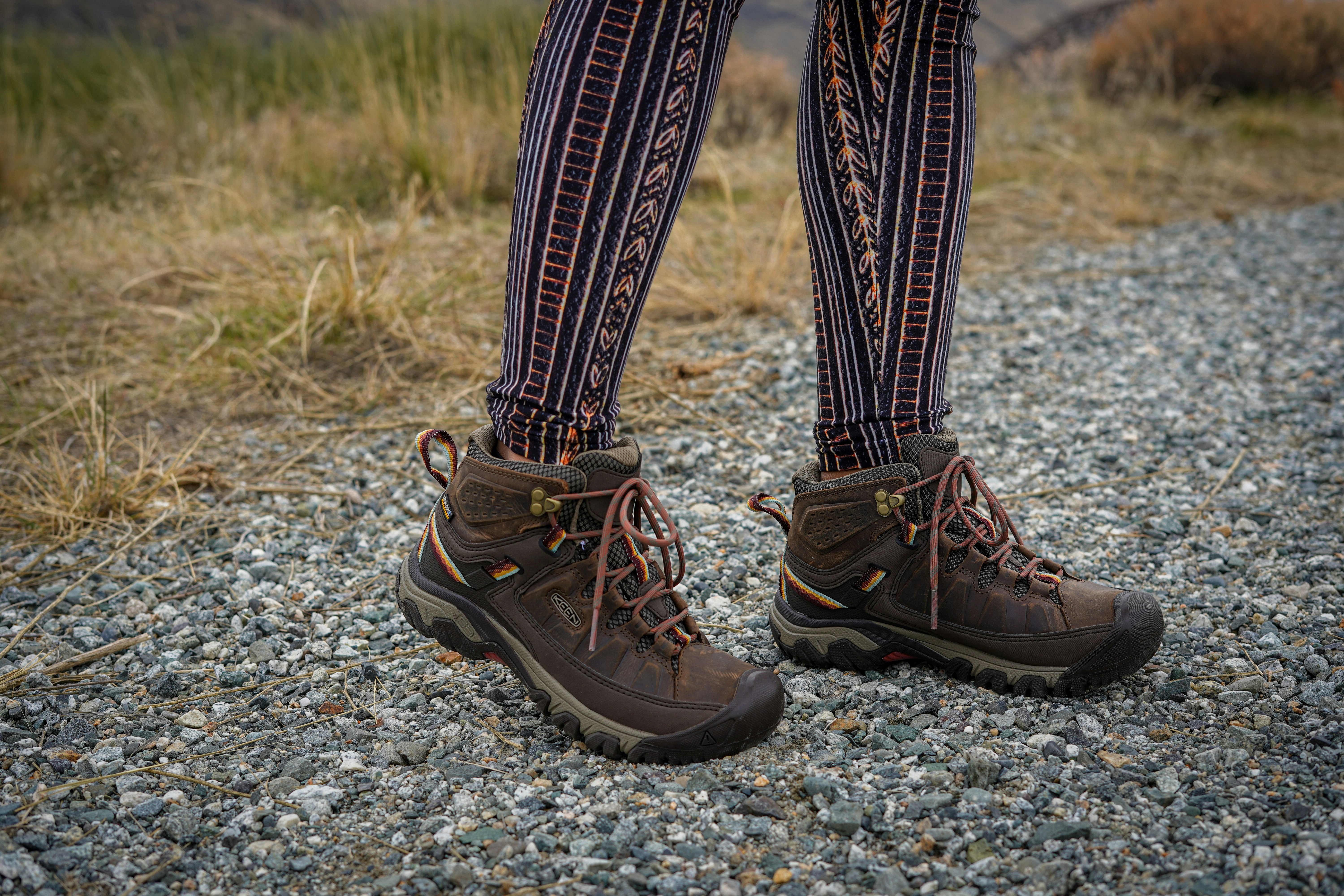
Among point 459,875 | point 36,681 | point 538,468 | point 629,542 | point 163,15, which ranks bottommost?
point 36,681

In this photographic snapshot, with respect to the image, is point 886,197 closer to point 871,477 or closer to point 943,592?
point 871,477

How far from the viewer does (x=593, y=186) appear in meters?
1.03

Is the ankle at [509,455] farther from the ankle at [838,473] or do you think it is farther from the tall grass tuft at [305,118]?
the tall grass tuft at [305,118]

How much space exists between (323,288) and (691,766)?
197 cm

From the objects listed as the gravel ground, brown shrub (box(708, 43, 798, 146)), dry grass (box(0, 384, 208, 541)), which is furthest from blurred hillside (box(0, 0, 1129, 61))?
the gravel ground

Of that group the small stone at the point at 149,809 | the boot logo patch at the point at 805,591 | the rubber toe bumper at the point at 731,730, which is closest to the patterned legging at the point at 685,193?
the boot logo patch at the point at 805,591

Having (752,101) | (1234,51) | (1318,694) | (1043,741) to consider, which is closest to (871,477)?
(1043,741)

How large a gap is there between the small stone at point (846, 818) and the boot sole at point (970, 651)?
0.29 meters

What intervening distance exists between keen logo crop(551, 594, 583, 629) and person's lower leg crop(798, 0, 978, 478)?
1.35 feet

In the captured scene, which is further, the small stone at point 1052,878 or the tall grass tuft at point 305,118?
the tall grass tuft at point 305,118

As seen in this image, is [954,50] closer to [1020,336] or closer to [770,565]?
[770,565]

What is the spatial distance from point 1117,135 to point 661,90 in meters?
5.73

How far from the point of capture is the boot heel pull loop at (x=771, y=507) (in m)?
1.30

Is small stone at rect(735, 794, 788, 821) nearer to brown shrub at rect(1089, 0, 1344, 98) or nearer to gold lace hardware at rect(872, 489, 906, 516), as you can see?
gold lace hardware at rect(872, 489, 906, 516)
